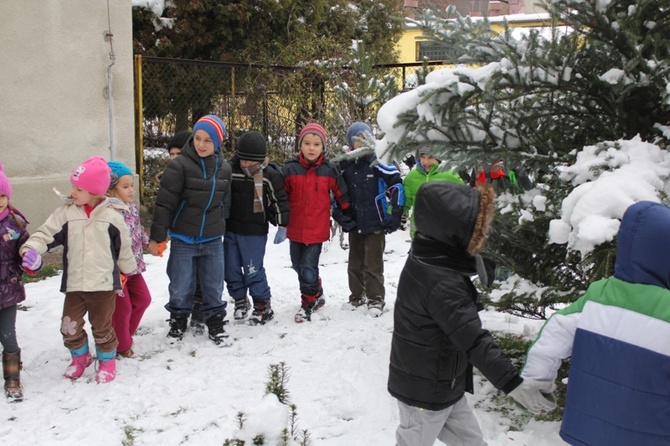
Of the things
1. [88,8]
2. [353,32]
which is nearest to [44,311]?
[88,8]

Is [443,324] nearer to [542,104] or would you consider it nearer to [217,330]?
[542,104]

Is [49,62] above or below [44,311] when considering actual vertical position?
above

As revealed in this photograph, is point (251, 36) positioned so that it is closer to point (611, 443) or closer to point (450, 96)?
point (450, 96)

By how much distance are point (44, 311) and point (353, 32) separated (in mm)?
11754

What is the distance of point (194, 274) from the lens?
202 inches

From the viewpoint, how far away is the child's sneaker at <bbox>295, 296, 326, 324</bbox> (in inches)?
221

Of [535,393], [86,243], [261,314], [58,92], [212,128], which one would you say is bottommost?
[261,314]

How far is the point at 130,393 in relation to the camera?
4105mm

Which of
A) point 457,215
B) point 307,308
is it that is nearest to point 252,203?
point 307,308

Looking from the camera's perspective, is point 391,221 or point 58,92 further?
point 58,92

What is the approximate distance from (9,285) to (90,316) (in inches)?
21.6

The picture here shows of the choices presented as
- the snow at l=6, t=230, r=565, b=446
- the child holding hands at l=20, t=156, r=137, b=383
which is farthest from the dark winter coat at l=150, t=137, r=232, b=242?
the snow at l=6, t=230, r=565, b=446

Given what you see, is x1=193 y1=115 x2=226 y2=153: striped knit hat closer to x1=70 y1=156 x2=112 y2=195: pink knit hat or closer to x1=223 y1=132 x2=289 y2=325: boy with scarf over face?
x1=223 y1=132 x2=289 y2=325: boy with scarf over face

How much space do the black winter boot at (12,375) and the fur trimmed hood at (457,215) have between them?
9.51ft
